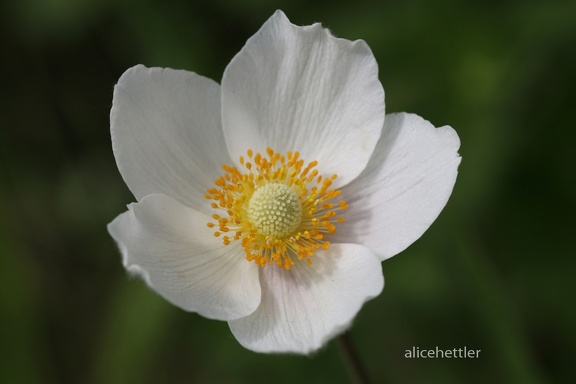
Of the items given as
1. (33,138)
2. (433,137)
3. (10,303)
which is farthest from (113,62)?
(433,137)

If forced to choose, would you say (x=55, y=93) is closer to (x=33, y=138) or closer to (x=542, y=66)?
(x=33, y=138)

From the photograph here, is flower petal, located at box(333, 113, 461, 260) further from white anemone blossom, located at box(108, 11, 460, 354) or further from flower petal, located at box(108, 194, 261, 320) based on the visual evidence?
flower petal, located at box(108, 194, 261, 320)

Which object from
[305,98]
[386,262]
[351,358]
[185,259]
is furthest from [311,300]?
[386,262]

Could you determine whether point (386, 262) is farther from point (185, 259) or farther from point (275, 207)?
point (185, 259)

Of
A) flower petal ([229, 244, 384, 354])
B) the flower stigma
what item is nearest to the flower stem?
flower petal ([229, 244, 384, 354])

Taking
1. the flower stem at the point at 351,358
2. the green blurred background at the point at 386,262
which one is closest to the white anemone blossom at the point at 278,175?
the flower stem at the point at 351,358

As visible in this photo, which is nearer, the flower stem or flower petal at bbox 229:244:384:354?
flower petal at bbox 229:244:384:354

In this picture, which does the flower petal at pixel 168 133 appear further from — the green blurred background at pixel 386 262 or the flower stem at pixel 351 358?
the green blurred background at pixel 386 262
